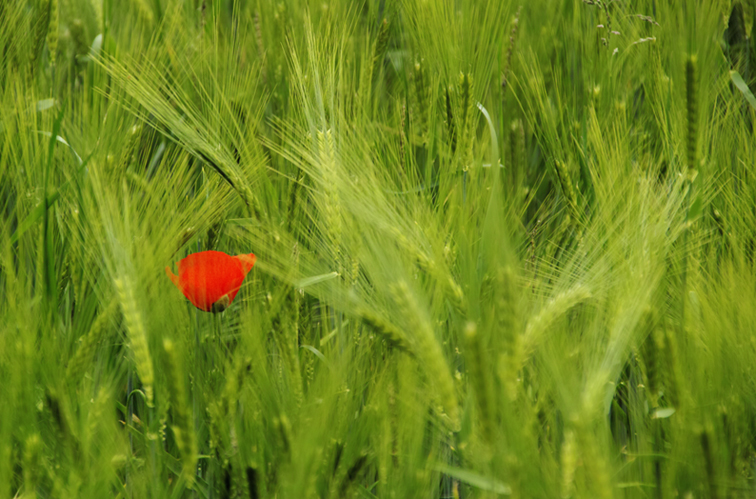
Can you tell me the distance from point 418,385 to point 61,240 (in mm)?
594

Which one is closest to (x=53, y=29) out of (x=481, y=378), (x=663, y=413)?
(x=481, y=378)

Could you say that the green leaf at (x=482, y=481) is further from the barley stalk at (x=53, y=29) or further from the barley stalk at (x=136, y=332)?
the barley stalk at (x=53, y=29)

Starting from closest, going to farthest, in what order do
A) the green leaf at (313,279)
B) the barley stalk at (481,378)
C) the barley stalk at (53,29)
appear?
the barley stalk at (481,378), the green leaf at (313,279), the barley stalk at (53,29)

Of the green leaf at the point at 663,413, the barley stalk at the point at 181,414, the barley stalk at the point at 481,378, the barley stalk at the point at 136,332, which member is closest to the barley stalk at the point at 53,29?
the barley stalk at the point at 136,332

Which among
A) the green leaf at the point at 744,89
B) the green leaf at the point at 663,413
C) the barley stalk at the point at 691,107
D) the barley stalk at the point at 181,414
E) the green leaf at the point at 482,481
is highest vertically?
the barley stalk at the point at 691,107

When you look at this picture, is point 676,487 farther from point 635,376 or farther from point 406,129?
point 406,129

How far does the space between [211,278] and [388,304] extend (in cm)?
27

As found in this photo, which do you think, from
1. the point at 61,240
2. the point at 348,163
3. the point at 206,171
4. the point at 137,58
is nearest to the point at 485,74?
the point at 348,163

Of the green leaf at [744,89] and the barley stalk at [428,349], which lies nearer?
the barley stalk at [428,349]

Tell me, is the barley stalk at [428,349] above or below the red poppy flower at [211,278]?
above

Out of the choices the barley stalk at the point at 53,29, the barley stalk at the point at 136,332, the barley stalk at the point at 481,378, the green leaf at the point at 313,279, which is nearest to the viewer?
the barley stalk at the point at 481,378

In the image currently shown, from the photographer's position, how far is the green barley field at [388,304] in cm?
66

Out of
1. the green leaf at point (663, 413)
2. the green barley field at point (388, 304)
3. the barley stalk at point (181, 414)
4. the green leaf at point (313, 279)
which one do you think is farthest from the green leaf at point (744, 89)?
the barley stalk at point (181, 414)

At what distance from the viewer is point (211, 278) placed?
85cm
